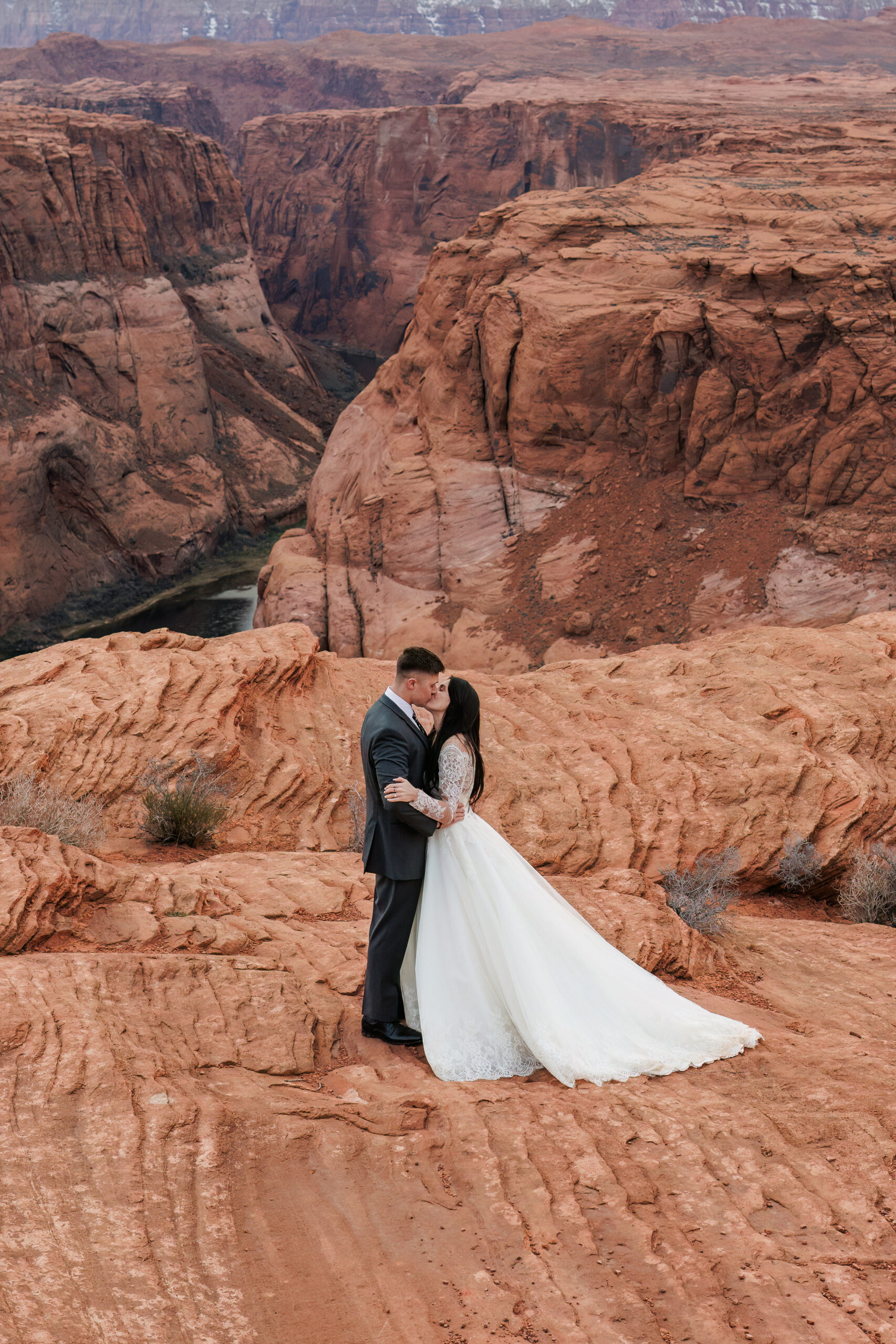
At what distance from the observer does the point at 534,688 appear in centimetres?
1038

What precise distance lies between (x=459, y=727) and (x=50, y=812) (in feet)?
12.0

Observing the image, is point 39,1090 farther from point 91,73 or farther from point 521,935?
point 91,73

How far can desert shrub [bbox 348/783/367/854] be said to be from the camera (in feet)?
26.5

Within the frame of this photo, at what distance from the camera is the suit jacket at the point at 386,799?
4500 millimetres

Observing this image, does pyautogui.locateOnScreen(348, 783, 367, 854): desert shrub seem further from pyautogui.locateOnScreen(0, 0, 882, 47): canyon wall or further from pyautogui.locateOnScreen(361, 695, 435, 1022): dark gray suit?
pyautogui.locateOnScreen(0, 0, 882, 47): canyon wall

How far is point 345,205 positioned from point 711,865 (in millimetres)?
72320

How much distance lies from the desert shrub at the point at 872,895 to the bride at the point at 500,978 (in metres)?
3.41

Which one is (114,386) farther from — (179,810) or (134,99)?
(134,99)

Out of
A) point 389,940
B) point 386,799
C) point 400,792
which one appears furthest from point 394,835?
point 389,940

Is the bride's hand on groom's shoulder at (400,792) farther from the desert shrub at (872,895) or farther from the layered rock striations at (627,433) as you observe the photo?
the layered rock striations at (627,433)

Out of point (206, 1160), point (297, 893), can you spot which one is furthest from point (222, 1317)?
point (297, 893)

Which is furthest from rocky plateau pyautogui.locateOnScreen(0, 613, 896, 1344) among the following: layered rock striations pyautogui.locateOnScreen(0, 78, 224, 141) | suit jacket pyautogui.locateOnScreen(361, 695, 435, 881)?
layered rock striations pyautogui.locateOnScreen(0, 78, 224, 141)

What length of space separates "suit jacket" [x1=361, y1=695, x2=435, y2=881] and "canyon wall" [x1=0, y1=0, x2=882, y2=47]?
156 m

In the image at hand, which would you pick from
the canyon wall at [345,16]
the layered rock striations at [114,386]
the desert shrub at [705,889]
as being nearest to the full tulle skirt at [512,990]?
the desert shrub at [705,889]
